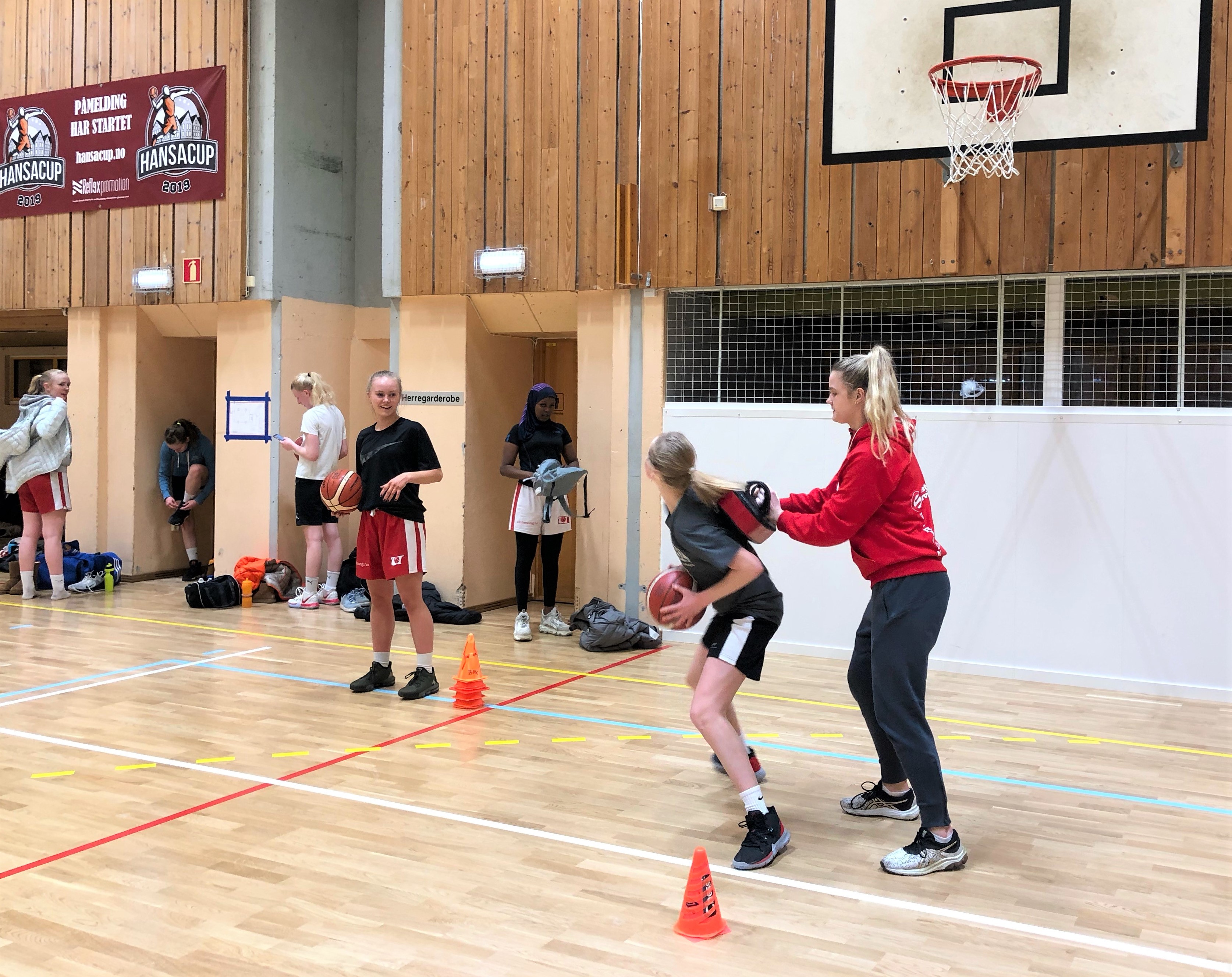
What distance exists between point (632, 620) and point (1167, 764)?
156 inches

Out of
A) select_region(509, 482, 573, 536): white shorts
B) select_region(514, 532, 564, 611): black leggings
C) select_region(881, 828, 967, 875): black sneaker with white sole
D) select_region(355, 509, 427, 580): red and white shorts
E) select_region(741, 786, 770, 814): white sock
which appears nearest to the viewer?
select_region(881, 828, 967, 875): black sneaker with white sole

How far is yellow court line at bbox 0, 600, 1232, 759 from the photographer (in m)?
5.84

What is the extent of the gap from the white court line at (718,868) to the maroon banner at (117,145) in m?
6.67

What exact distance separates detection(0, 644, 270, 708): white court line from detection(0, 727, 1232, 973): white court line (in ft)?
2.71

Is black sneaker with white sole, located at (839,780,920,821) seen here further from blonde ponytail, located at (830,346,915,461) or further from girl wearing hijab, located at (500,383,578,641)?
girl wearing hijab, located at (500,383,578,641)

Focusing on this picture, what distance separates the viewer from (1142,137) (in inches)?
268

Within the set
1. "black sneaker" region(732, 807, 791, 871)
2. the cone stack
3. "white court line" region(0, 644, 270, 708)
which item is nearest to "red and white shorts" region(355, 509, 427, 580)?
the cone stack

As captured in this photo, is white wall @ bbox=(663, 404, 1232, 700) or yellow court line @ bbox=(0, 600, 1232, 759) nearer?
yellow court line @ bbox=(0, 600, 1232, 759)

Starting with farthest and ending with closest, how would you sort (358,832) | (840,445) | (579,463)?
1. (579,463)
2. (840,445)
3. (358,832)

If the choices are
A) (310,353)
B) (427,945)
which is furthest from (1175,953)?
(310,353)

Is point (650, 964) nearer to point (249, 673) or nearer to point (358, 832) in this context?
point (358, 832)

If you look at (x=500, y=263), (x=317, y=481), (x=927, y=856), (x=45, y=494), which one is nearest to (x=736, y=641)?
(x=927, y=856)

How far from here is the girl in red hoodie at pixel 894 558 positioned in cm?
405

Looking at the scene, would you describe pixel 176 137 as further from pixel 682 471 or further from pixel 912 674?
pixel 912 674
